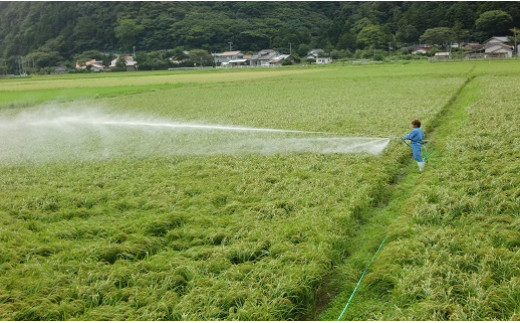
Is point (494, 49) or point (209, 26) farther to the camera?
point (209, 26)

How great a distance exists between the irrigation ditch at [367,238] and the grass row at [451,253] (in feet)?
0.12

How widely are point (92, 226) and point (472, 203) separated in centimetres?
688

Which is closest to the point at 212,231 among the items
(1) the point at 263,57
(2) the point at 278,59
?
(2) the point at 278,59

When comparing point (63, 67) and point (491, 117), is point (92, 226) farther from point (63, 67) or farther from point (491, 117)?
point (63, 67)

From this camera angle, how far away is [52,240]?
7.16 metres

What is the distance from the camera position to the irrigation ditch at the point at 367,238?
17.5 ft

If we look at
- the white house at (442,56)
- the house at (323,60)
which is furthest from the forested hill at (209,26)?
the white house at (442,56)

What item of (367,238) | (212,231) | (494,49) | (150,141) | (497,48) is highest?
(497,48)

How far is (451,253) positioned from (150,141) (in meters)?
13.4

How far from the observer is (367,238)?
7.13 meters

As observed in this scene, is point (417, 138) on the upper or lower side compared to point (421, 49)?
lower

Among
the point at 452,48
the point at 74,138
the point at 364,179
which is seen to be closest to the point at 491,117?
the point at 364,179

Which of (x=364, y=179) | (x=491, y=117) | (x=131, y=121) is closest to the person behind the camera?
(x=364, y=179)

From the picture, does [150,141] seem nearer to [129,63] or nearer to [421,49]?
[129,63]
